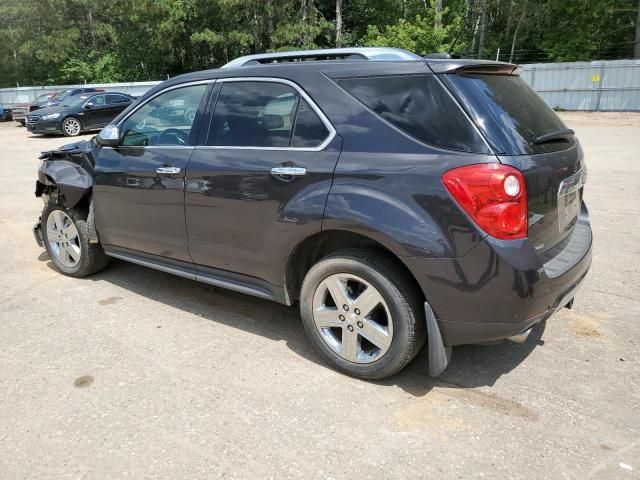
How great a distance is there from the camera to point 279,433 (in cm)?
272

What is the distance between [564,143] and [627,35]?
1463 inches

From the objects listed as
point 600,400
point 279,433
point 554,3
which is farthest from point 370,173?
point 554,3

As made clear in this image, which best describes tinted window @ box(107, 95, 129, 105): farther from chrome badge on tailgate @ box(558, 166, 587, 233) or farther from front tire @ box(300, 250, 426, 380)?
chrome badge on tailgate @ box(558, 166, 587, 233)

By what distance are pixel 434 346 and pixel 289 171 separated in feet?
4.19

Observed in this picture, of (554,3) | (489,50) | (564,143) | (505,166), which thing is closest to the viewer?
(505,166)

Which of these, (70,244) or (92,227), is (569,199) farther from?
(70,244)

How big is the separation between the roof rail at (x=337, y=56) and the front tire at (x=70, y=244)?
6.56 feet

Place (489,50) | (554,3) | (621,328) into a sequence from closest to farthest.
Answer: (621,328) < (554,3) < (489,50)

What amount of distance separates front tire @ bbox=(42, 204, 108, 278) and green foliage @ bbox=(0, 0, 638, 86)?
93.0 feet

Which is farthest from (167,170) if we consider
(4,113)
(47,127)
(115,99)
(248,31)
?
(248,31)

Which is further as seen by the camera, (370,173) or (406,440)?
(370,173)

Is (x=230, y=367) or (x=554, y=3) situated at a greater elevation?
(x=554, y=3)

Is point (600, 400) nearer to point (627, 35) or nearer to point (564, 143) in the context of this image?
point (564, 143)

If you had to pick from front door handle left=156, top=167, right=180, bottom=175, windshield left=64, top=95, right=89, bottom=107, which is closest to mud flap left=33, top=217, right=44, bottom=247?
front door handle left=156, top=167, right=180, bottom=175
